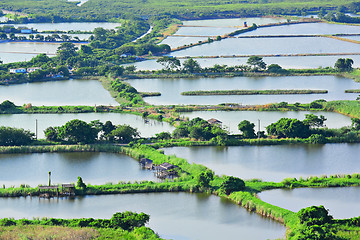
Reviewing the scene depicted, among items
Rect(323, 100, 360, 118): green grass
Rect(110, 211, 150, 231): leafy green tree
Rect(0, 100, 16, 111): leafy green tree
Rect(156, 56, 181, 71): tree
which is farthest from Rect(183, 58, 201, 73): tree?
Rect(110, 211, 150, 231): leafy green tree

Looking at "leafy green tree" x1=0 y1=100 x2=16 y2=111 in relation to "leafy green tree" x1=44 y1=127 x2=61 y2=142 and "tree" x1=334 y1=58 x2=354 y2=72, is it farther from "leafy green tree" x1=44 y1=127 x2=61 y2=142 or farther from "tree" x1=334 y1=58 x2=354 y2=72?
"tree" x1=334 y1=58 x2=354 y2=72

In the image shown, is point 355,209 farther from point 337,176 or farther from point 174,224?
point 174,224

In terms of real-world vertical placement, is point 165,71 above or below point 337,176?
above

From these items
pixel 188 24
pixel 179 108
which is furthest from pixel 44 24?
pixel 179 108

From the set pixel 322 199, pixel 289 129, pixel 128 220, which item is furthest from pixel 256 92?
pixel 128 220

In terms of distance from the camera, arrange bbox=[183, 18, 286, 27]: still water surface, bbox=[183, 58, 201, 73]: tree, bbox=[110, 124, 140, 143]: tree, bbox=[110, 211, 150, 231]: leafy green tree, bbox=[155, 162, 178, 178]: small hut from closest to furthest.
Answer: bbox=[110, 211, 150, 231]: leafy green tree
bbox=[155, 162, 178, 178]: small hut
bbox=[110, 124, 140, 143]: tree
bbox=[183, 58, 201, 73]: tree
bbox=[183, 18, 286, 27]: still water surface

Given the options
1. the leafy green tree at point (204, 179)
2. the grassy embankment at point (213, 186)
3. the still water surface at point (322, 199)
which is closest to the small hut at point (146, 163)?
the grassy embankment at point (213, 186)
